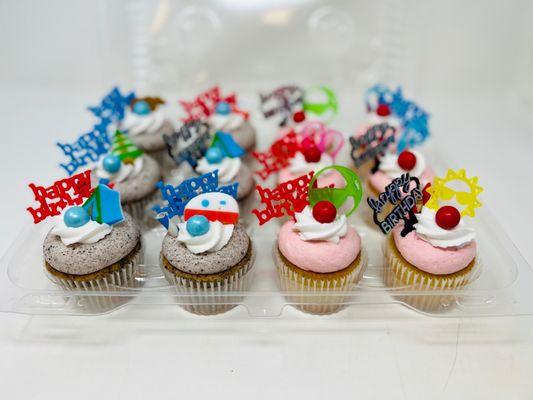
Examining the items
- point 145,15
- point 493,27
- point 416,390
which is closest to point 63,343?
point 416,390

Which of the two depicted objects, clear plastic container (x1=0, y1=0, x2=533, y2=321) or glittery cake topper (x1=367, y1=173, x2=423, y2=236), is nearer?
glittery cake topper (x1=367, y1=173, x2=423, y2=236)

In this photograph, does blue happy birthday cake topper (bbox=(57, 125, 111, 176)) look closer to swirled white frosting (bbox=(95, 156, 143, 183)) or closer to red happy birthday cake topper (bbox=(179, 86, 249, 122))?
swirled white frosting (bbox=(95, 156, 143, 183))

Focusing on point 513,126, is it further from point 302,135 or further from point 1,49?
point 1,49

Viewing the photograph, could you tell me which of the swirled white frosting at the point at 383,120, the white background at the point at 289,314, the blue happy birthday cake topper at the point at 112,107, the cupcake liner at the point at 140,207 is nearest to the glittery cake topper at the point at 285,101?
the swirled white frosting at the point at 383,120

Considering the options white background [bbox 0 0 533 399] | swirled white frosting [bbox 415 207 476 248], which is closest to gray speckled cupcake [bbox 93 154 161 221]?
white background [bbox 0 0 533 399]

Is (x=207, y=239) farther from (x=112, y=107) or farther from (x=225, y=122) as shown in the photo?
(x=112, y=107)

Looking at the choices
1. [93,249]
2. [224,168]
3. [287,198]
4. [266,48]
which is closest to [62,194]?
[93,249]

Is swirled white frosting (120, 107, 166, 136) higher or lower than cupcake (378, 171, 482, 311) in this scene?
higher
